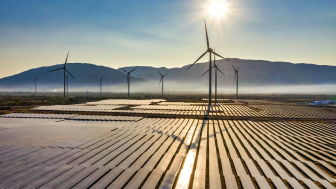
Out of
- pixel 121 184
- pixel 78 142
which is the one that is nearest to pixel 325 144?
pixel 121 184

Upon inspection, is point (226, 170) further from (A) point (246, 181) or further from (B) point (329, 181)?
(B) point (329, 181)

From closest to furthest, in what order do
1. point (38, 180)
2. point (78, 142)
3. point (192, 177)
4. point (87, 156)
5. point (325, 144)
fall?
point (38, 180) → point (192, 177) → point (87, 156) → point (78, 142) → point (325, 144)

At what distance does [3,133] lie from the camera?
19656 millimetres

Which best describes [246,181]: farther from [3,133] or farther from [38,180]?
[3,133]

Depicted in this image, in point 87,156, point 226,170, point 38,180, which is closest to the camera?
point 38,180

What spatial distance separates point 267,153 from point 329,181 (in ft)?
14.5

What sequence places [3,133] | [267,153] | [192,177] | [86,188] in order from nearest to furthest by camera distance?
[86,188] < [192,177] < [267,153] < [3,133]

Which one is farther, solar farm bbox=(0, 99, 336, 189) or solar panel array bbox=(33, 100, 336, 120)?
solar panel array bbox=(33, 100, 336, 120)

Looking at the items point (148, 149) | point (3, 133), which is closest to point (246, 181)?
point (148, 149)

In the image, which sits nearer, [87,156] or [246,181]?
[246,181]

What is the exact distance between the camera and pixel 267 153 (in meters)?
14.6

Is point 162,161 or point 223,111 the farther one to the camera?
point 223,111

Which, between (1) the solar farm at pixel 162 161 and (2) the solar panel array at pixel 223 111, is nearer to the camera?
(1) the solar farm at pixel 162 161

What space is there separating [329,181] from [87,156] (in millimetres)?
14477
